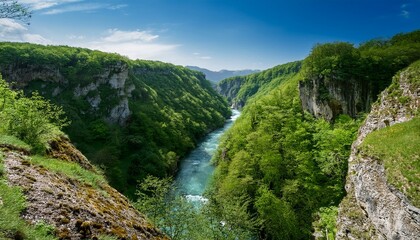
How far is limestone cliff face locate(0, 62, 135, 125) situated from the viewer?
7744 cm

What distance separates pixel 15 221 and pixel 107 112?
271 ft

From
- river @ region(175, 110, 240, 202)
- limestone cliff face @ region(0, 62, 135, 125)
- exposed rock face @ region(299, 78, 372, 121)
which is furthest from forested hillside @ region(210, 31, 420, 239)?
limestone cliff face @ region(0, 62, 135, 125)

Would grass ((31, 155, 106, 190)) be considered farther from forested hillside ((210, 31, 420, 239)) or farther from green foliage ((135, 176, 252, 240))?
forested hillside ((210, 31, 420, 239))

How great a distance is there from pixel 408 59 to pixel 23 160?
2040 inches

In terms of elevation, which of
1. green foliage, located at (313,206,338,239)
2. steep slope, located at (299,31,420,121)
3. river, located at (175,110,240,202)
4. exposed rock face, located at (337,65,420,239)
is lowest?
river, located at (175,110,240,202)

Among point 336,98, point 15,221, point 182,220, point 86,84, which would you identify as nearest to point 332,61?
point 336,98

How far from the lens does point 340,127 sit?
4241cm

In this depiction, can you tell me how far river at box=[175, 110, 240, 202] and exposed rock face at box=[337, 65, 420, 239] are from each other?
23.1 metres

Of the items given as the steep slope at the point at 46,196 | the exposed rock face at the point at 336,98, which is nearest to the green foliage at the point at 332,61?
the exposed rock face at the point at 336,98

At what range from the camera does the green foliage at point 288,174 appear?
34094 mm

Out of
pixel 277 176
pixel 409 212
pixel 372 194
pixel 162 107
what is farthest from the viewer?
pixel 162 107

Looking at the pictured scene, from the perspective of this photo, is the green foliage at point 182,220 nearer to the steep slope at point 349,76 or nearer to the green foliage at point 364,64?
the steep slope at point 349,76

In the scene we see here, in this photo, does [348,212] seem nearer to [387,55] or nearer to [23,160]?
[23,160]

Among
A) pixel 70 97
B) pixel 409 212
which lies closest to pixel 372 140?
pixel 409 212
